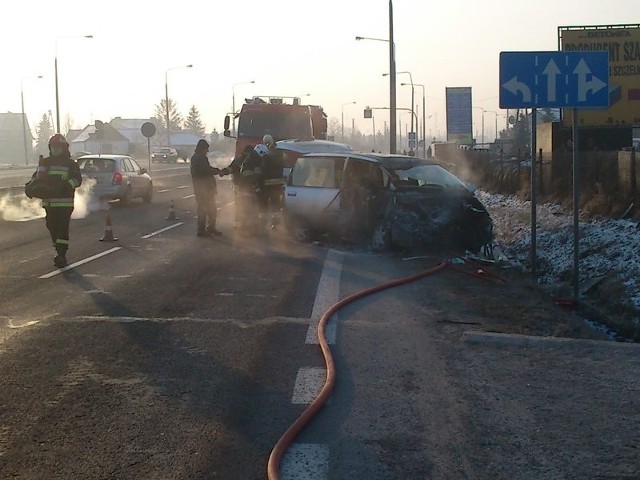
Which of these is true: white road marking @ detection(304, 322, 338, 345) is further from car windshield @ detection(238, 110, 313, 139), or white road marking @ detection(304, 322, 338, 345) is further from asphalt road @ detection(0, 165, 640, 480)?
car windshield @ detection(238, 110, 313, 139)

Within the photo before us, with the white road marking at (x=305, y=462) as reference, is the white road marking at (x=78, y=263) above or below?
above

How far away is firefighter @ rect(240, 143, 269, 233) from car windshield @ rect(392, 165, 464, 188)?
138 inches

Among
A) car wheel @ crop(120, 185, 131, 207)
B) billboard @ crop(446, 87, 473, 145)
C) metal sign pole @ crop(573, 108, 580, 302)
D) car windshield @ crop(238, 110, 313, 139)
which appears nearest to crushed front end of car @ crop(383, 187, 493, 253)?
metal sign pole @ crop(573, 108, 580, 302)

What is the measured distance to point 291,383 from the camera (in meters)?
6.45

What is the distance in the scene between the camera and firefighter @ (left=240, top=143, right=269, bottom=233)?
16.8 metres

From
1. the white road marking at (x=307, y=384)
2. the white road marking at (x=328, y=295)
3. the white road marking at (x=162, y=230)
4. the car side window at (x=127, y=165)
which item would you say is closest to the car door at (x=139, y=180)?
the car side window at (x=127, y=165)

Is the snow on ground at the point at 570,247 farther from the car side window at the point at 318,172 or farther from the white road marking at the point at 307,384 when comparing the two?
the white road marking at the point at 307,384

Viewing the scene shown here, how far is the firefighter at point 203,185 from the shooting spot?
655 inches

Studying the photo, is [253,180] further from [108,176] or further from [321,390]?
[321,390]

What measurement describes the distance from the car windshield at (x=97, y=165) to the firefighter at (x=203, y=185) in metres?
9.08

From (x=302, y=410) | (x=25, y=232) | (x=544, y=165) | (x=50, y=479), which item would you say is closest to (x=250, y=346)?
(x=302, y=410)

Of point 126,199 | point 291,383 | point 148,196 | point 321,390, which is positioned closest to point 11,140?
point 148,196

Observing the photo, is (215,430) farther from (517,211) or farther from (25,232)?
(517,211)

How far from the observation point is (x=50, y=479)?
461cm
